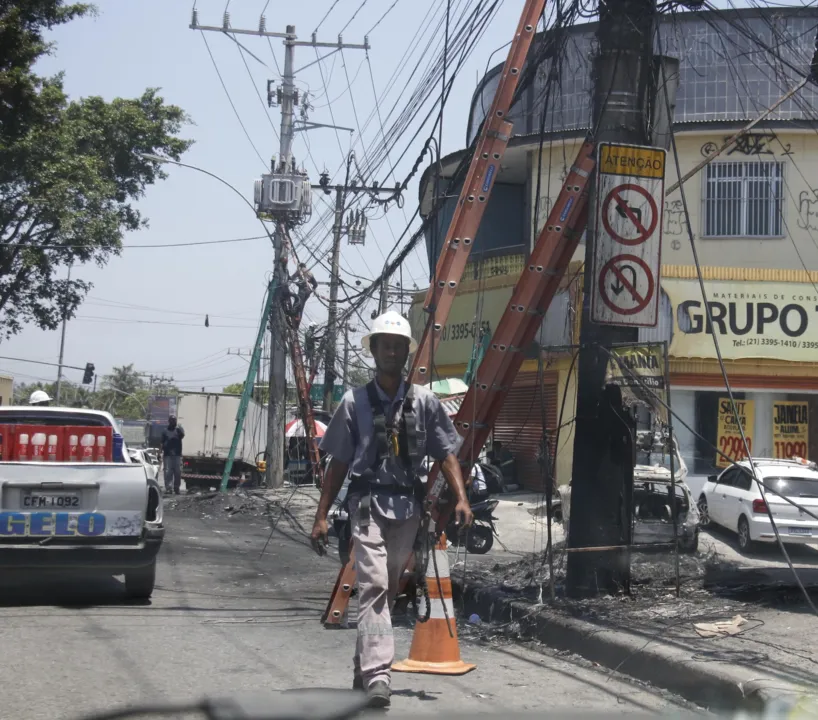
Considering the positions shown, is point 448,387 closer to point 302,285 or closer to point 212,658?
point 302,285

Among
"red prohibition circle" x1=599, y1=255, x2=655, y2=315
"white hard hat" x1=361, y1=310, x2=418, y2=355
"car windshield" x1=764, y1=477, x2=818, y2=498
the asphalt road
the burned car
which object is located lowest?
the asphalt road

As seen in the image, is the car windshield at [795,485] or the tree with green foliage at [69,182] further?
the tree with green foliage at [69,182]

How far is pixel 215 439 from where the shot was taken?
34062 millimetres

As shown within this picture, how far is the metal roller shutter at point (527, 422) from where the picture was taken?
23688 millimetres

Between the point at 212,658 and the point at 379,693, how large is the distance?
6.94 feet

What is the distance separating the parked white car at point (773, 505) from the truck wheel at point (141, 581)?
960 cm

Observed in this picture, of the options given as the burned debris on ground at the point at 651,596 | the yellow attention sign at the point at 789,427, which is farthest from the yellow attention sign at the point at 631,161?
the yellow attention sign at the point at 789,427

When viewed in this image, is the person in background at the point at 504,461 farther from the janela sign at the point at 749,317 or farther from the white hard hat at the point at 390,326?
the white hard hat at the point at 390,326

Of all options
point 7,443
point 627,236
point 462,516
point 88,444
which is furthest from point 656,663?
point 7,443

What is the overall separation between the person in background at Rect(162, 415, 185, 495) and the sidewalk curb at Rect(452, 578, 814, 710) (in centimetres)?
1869

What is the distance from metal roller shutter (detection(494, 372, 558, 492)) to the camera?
2369 cm

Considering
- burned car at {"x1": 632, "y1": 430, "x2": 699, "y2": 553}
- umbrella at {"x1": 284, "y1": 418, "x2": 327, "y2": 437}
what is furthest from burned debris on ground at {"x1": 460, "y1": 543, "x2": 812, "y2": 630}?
umbrella at {"x1": 284, "y1": 418, "x2": 327, "y2": 437}

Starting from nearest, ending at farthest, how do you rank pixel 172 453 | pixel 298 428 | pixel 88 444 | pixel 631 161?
pixel 631 161 < pixel 88 444 < pixel 172 453 < pixel 298 428

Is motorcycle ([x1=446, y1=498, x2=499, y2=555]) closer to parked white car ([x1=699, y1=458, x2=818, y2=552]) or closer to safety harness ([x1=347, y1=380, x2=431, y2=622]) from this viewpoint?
parked white car ([x1=699, y1=458, x2=818, y2=552])
